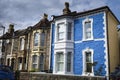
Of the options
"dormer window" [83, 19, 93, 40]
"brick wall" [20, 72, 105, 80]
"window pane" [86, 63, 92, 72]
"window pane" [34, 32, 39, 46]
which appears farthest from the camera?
"window pane" [34, 32, 39, 46]

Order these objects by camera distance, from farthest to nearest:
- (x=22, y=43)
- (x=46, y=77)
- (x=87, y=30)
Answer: (x=22, y=43)
(x=87, y=30)
(x=46, y=77)

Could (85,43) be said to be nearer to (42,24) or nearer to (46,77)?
(46,77)

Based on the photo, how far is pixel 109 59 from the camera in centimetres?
2189

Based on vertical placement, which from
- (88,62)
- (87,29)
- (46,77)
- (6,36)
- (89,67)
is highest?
(6,36)

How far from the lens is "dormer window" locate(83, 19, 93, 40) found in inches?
944

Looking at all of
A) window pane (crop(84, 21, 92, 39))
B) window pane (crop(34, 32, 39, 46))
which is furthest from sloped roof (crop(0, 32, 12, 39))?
window pane (crop(84, 21, 92, 39))

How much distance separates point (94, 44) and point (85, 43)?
1.26 m

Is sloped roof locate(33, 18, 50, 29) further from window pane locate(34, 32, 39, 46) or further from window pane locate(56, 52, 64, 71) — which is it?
window pane locate(56, 52, 64, 71)

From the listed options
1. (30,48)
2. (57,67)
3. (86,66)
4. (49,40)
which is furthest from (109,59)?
(30,48)

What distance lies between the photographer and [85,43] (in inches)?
945

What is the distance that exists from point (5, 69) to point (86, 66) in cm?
907

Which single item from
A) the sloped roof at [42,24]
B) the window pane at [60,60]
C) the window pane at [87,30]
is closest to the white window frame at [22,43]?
the sloped roof at [42,24]

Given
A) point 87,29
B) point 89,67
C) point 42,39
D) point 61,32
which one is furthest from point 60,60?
point 42,39

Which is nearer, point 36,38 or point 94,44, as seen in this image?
point 94,44
